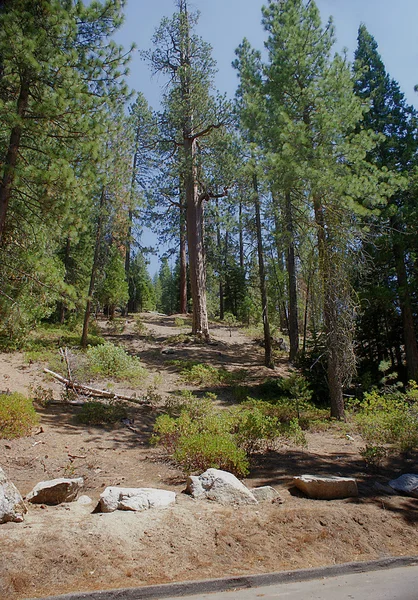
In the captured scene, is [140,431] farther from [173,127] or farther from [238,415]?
[173,127]

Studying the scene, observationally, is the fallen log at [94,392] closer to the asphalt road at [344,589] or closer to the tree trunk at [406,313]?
the asphalt road at [344,589]

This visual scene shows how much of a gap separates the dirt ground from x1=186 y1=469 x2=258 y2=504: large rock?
15 cm

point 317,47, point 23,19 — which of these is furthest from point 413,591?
point 317,47

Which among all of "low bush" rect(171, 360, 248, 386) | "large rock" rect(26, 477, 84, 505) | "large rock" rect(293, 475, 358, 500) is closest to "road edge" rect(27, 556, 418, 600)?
"large rock" rect(293, 475, 358, 500)

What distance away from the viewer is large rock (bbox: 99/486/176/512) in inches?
170

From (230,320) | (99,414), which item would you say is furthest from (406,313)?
(230,320)

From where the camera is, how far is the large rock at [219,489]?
468 cm

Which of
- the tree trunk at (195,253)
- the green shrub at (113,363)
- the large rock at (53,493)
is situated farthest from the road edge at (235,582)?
the tree trunk at (195,253)

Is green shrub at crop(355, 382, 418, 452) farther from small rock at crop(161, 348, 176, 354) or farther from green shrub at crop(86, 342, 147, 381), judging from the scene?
small rock at crop(161, 348, 176, 354)

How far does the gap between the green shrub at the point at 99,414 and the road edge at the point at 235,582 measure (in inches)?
223

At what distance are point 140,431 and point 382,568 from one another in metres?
5.51

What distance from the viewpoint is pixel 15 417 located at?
714 centimetres

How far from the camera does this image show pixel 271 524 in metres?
4.25

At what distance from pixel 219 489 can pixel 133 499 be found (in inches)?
38.9
